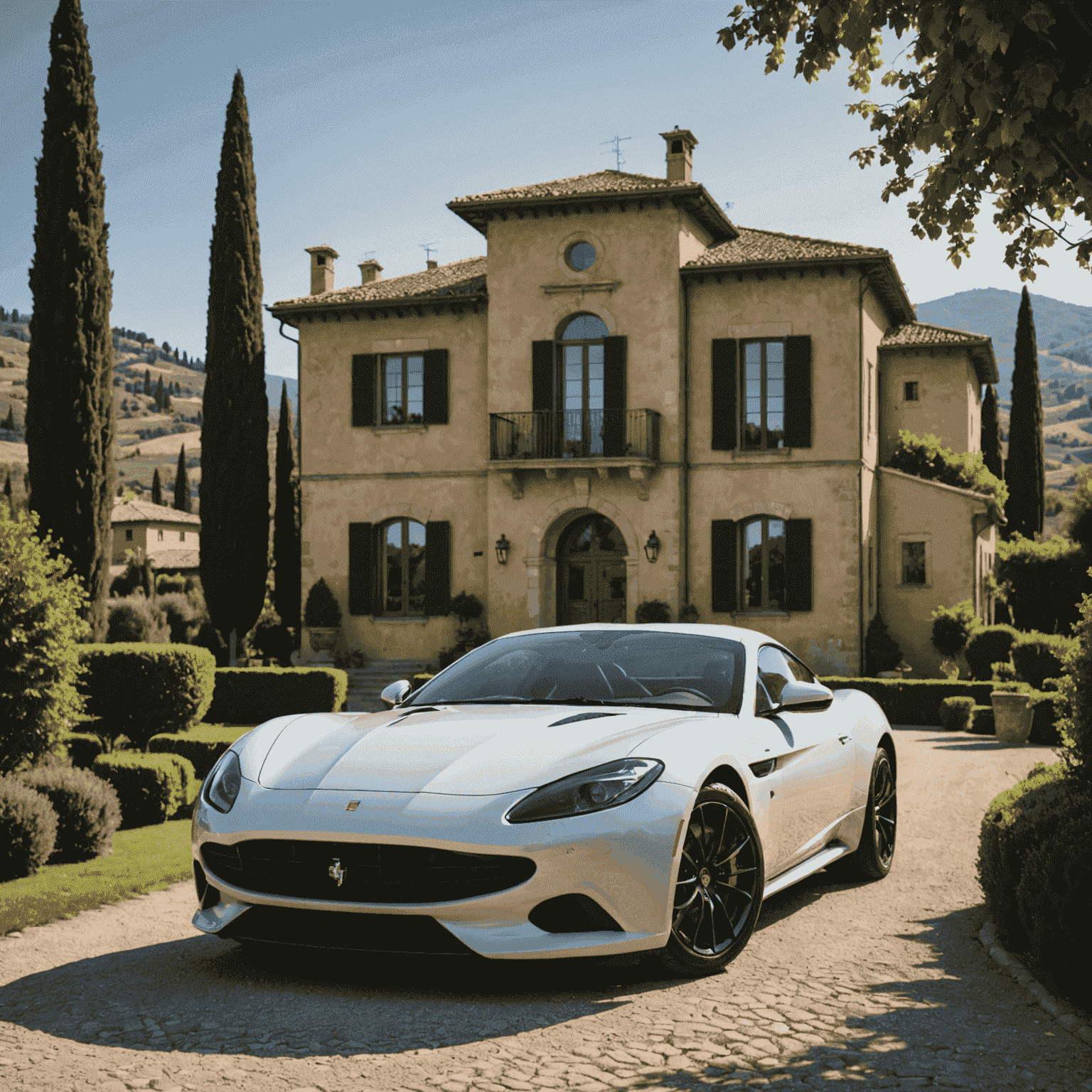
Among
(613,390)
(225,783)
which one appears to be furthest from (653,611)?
(225,783)

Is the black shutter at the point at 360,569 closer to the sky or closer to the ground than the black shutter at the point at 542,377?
closer to the ground

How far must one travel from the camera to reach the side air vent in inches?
174

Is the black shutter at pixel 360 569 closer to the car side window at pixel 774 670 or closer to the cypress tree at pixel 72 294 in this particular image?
the cypress tree at pixel 72 294

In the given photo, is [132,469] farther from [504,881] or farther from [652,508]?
[504,881]

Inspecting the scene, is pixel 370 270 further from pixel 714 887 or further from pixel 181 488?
pixel 181 488

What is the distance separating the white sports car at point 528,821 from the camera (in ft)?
14.4

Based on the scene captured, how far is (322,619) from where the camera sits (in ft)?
90.0

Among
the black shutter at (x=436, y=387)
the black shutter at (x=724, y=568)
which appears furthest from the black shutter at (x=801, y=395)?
the black shutter at (x=436, y=387)

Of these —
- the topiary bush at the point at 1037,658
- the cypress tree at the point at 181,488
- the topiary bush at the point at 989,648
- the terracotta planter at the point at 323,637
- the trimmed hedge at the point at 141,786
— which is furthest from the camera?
the cypress tree at the point at 181,488

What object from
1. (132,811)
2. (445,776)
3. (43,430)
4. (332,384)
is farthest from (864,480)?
(445,776)

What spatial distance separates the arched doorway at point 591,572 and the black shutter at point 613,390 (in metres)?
1.88

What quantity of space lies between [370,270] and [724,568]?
1296 cm

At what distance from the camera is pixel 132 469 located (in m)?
182

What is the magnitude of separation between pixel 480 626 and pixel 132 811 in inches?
669
